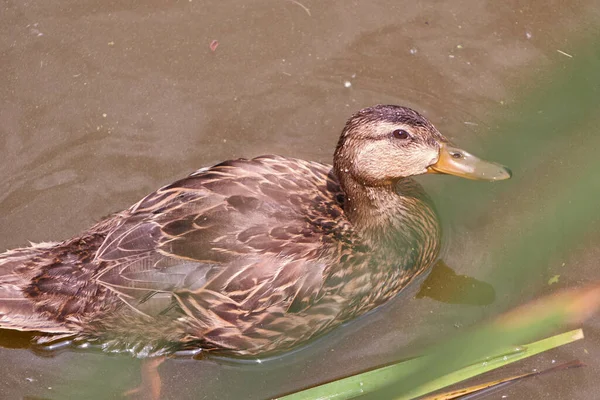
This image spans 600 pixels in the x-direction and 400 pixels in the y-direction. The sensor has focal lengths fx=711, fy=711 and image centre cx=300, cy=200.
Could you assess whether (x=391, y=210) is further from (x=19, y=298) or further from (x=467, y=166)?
(x=19, y=298)

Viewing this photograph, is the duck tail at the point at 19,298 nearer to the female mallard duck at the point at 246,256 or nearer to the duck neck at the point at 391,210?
the female mallard duck at the point at 246,256

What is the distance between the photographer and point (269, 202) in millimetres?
3920

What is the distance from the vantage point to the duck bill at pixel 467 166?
12.6 feet

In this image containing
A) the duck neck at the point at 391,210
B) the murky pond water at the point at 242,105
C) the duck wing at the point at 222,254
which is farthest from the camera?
the murky pond water at the point at 242,105

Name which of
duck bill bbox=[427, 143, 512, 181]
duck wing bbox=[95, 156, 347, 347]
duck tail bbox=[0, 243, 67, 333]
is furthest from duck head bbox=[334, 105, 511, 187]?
duck tail bbox=[0, 243, 67, 333]

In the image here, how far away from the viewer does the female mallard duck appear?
378cm

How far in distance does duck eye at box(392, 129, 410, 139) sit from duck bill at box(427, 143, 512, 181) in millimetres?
231

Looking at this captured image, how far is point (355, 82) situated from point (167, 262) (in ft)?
7.11

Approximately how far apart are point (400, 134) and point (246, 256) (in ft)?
3.44

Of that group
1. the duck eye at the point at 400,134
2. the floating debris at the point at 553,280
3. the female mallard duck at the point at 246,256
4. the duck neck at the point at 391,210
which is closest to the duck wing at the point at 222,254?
the female mallard duck at the point at 246,256

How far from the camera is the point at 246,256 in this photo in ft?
12.4

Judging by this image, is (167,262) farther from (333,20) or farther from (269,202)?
(333,20)

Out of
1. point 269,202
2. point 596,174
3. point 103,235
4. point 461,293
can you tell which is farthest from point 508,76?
point 596,174

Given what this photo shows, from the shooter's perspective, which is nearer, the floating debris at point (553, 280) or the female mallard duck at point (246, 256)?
the female mallard duck at point (246, 256)
